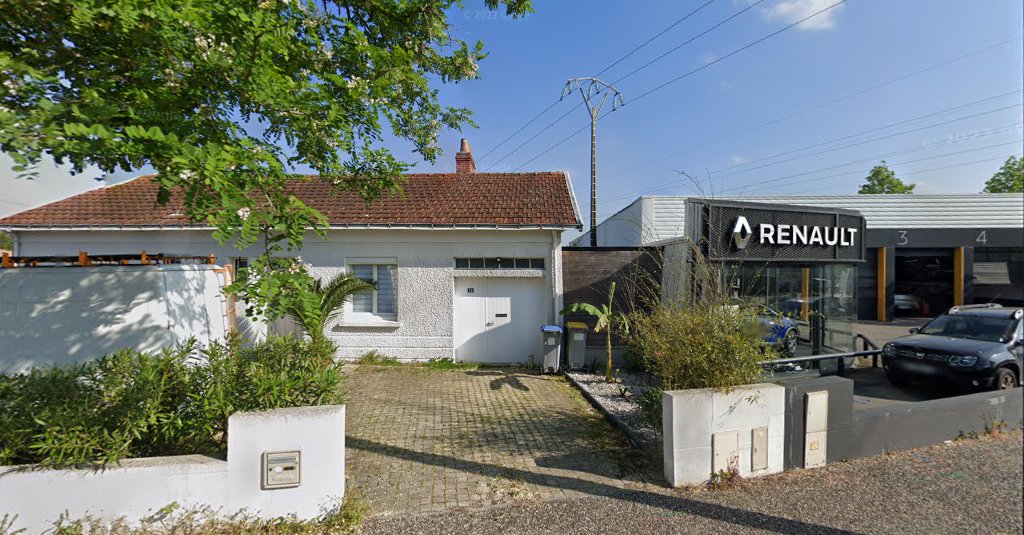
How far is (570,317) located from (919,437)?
5665 millimetres

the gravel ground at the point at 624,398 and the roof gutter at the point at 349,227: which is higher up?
the roof gutter at the point at 349,227

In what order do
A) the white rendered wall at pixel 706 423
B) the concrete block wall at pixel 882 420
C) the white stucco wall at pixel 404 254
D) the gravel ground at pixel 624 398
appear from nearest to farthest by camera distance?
1. the white rendered wall at pixel 706 423
2. the concrete block wall at pixel 882 420
3. the gravel ground at pixel 624 398
4. the white stucco wall at pixel 404 254

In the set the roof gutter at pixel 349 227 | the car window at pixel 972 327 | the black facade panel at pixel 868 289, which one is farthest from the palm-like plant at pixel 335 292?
the black facade panel at pixel 868 289

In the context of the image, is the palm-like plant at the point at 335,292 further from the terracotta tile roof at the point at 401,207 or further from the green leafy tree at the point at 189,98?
the green leafy tree at the point at 189,98

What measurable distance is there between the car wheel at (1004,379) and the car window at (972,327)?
633 mm

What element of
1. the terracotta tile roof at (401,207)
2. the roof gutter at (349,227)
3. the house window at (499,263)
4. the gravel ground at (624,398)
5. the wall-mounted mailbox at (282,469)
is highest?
the terracotta tile roof at (401,207)

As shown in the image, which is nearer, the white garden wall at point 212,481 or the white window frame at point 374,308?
the white garden wall at point 212,481

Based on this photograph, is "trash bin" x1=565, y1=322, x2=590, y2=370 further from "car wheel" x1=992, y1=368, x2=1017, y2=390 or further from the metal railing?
"car wheel" x1=992, y1=368, x2=1017, y2=390

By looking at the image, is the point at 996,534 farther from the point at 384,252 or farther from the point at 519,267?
the point at 384,252

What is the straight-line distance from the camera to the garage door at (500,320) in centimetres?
934

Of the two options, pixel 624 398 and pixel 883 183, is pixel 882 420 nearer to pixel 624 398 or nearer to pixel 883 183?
pixel 624 398

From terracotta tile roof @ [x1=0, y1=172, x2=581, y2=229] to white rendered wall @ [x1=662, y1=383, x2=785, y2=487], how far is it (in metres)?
5.38

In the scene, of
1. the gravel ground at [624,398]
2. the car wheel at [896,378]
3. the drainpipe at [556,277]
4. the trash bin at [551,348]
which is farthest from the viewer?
the drainpipe at [556,277]

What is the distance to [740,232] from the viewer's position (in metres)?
7.22
